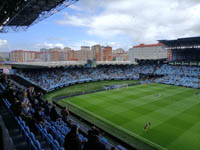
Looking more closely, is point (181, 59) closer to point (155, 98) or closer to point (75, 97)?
point (155, 98)

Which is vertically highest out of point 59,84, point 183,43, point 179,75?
point 183,43

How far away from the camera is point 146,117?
56.7 ft

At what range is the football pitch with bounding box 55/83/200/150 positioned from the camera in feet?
42.8

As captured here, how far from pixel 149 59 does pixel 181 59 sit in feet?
33.8

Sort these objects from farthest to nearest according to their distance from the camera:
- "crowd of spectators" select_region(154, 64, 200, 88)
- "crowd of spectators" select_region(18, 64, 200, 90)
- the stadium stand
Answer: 1. "crowd of spectators" select_region(154, 64, 200, 88)
2. "crowd of spectators" select_region(18, 64, 200, 90)
3. the stadium stand

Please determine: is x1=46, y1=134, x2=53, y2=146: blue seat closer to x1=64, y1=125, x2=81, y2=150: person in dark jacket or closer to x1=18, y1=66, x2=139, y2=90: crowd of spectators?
x1=64, y1=125, x2=81, y2=150: person in dark jacket

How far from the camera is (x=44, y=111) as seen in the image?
12203mm

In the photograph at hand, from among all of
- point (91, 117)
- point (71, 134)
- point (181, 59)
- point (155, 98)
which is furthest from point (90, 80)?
point (71, 134)

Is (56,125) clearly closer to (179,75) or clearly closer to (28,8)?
(28,8)

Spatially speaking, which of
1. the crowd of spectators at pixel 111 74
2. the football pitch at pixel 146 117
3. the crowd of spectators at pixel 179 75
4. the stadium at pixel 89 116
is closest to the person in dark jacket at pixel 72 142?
the stadium at pixel 89 116

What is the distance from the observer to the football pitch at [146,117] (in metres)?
13.0

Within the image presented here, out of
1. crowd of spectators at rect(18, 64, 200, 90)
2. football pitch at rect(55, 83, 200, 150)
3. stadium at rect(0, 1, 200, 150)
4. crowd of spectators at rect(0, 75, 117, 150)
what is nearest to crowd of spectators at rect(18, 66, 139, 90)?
crowd of spectators at rect(18, 64, 200, 90)

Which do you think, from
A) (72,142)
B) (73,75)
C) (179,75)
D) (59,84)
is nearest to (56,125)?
(72,142)

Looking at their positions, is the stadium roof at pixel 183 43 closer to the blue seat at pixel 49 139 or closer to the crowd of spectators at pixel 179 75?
the crowd of spectators at pixel 179 75
